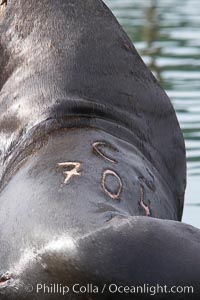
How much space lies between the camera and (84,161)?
5.31m

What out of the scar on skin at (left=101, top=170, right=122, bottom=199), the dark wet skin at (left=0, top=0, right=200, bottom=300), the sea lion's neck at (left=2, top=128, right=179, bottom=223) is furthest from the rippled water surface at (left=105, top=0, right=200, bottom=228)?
the scar on skin at (left=101, top=170, right=122, bottom=199)

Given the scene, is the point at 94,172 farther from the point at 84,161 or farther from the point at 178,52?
the point at 178,52

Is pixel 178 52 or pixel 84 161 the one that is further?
pixel 178 52

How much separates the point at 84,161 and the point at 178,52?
292 inches

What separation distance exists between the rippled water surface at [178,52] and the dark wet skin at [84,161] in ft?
5.08

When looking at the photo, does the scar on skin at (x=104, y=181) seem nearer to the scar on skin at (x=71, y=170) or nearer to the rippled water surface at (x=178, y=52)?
the scar on skin at (x=71, y=170)

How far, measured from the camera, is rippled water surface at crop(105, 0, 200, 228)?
29.1 ft

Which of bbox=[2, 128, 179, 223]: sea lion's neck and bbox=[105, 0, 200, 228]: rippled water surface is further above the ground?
bbox=[105, 0, 200, 228]: rippled water surface

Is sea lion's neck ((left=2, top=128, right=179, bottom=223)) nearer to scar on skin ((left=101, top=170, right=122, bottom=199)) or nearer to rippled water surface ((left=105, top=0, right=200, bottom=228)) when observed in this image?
scar on skin ((left=101, top=170, right=122, bottom=199))

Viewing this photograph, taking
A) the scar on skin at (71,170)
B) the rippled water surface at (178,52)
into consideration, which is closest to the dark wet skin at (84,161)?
the scar on skin at (71,170)

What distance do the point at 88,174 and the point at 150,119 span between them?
2.91ft

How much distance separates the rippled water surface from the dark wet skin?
1.55 metres

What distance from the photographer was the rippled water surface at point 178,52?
8.87m

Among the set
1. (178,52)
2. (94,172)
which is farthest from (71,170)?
(178,52)
